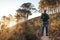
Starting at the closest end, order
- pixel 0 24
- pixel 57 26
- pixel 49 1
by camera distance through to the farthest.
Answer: pixel 0 24 < pixel 57 26 < pixel 49 1

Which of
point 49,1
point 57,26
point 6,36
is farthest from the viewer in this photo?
point 49,1

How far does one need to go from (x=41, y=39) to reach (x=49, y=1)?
21.8 meters

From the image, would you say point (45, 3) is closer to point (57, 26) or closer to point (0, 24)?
point (57, 26)

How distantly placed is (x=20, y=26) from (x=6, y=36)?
78.4 inches

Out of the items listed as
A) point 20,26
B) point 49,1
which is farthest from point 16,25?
point 49,1

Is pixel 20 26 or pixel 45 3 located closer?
pixel 20 26

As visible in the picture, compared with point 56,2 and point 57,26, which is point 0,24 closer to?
point 57,26

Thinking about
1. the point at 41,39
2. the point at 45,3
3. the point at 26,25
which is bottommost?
the point at 41,39

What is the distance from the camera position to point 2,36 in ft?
52.1

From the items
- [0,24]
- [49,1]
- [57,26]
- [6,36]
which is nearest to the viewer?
[6,36]

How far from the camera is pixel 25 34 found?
16531 millimetres

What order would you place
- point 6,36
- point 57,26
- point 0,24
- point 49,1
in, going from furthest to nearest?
point 49,1
point 57,26
point 0,24
point 6,36

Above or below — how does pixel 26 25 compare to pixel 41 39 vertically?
above

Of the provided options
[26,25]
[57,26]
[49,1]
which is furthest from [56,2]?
[26,25]
